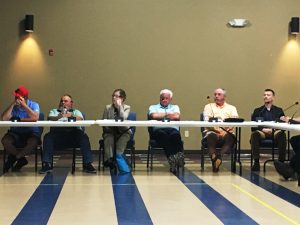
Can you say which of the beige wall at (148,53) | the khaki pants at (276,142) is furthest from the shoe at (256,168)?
the beige wall at (148,53)

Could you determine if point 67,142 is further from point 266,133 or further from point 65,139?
point 266,133

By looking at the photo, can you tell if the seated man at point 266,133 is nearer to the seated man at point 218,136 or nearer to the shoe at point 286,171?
the seated man at point 218,136

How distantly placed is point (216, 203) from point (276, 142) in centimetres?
263

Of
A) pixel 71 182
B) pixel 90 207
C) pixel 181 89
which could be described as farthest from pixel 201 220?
pixel 181 89

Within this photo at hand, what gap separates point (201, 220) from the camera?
3.71m

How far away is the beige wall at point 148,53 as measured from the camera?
8977 millimetres

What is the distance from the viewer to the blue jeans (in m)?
6.26

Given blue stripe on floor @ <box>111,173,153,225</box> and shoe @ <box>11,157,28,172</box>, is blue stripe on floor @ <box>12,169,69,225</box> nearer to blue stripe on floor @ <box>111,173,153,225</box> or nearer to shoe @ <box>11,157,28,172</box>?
blue stripe on floor @ <box>111,173,153,225</box>

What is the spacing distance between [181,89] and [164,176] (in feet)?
10.9

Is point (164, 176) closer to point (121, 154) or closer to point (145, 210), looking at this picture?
point (121, 154)

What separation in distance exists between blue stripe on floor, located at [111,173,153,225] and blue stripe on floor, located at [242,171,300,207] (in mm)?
1229

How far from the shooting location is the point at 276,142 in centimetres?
674

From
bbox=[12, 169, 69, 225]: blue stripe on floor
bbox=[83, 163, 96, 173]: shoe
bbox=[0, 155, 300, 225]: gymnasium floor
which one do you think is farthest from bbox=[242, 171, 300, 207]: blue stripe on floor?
bbox=[12, 169, 69, 225]: blue stripe on floor

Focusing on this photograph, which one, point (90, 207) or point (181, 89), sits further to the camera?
point (181, 89)
